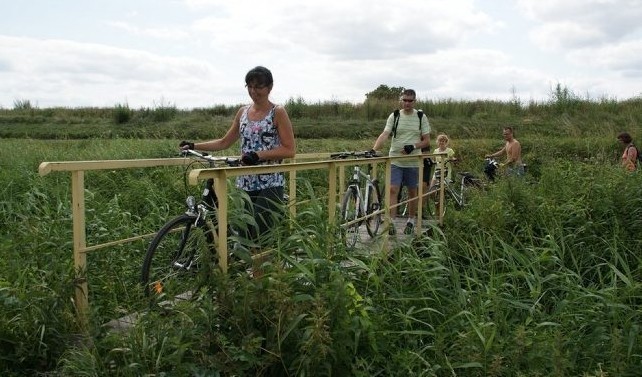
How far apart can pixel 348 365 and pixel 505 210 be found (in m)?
4.54

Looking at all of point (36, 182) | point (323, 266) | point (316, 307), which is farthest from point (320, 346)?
point (36, 182)

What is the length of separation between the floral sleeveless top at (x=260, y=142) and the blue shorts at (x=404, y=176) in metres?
3.35

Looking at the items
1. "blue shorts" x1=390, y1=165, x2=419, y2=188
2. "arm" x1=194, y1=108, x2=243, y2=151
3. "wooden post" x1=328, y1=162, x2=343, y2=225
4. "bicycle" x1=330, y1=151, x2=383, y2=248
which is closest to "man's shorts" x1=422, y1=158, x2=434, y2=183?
"blue shorts" x1=390, y1=165, x2=419, y2=188

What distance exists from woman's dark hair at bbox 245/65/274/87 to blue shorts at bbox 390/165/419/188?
3489 mm

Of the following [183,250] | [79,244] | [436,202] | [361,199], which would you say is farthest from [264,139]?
[436,202]

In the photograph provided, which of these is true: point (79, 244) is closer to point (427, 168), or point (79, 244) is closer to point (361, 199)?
point (361, 199)

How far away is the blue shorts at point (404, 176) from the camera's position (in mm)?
7784

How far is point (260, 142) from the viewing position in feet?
15.2

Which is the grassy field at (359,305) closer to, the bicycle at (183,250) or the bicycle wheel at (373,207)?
the bicycle at (183,250)

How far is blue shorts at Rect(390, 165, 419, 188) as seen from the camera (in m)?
7.78

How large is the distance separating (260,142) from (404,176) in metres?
3.59

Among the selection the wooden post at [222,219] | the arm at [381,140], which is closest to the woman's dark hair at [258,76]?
the wooden post at [222,219]

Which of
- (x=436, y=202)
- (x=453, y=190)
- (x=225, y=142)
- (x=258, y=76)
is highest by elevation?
(x=258, y=76)

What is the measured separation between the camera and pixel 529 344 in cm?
353
